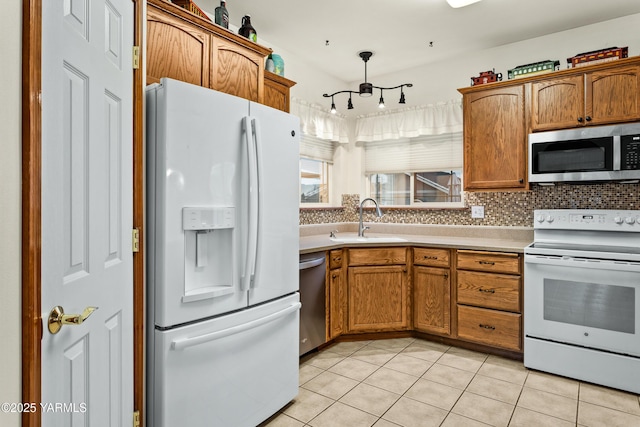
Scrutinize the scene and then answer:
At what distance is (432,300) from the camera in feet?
10.6

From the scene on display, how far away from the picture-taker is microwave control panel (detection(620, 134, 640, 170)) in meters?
2.62

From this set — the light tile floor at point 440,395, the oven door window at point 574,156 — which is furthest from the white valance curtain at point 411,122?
the light tile floor at point 440,395

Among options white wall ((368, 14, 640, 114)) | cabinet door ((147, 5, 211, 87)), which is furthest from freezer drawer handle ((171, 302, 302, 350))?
white wall ((368, 14, 640, 114))

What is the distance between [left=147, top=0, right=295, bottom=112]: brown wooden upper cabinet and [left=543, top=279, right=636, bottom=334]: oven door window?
2460 millimetres

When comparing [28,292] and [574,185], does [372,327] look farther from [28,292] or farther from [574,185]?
[28,292]

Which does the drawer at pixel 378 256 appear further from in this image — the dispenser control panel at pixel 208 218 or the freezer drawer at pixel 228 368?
the dispenser control panel at pixel 208 218

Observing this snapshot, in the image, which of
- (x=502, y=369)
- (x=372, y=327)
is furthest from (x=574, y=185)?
(x=372, y=327)

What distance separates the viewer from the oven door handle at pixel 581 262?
2410 mm

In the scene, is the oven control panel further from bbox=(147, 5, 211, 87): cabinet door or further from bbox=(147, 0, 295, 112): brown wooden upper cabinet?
bbox=(147, 5, 211, 87): cabinet door

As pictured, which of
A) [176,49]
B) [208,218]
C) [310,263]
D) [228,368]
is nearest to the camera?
[208,218]

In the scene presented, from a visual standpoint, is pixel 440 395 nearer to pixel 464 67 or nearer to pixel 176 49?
pixel 176 49

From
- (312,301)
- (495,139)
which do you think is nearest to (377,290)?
(312,301)
